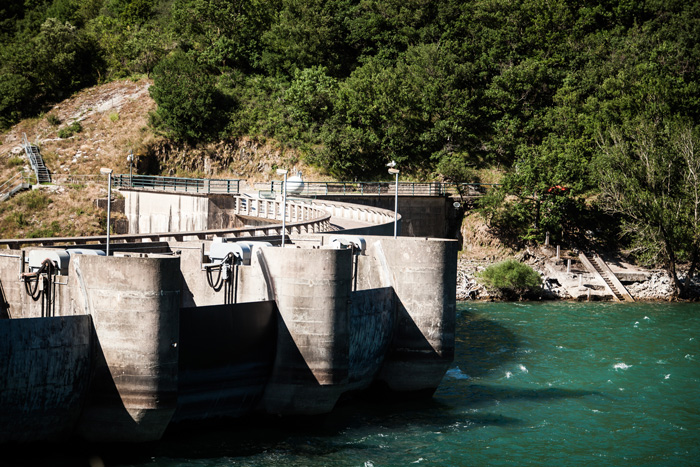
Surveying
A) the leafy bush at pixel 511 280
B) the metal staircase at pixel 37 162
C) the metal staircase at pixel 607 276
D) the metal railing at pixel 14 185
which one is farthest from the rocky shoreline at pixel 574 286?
the metal staircase at pixel 37 162

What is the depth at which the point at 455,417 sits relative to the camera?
26516 millimetres

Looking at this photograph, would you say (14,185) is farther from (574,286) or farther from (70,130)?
(574,286)

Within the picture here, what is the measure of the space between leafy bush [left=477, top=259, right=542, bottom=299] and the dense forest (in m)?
8.56

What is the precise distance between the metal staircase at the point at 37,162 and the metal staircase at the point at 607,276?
4877 cm

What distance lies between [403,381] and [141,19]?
304ft

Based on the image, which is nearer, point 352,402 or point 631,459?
point 631,459

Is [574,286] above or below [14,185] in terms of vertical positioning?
below

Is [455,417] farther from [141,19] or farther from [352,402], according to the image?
[141,19]

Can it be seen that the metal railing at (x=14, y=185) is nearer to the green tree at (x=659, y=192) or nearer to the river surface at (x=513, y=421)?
the river surface at (x=513, y=421)

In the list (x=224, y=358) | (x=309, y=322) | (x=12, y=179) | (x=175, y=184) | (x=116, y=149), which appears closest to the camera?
(x=224, y=358)

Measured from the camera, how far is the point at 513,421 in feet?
86.1

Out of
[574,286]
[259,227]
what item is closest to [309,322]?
[259,227]

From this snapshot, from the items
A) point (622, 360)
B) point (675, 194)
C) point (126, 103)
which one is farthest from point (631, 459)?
point (126, 103)

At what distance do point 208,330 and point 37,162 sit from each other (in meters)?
62.5
